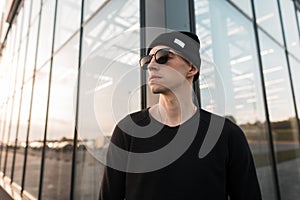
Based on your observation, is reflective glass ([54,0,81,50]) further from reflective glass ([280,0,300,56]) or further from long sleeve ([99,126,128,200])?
reflective glass ([280,0,300,56])

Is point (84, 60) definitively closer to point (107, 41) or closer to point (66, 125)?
point (107, 41)

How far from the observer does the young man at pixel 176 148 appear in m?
1.00

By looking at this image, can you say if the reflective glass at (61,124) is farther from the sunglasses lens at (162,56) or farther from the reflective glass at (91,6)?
the sunglasses lens at (162,56)

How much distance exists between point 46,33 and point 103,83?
12.8 ft

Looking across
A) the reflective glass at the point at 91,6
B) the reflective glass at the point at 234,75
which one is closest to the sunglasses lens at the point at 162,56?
the reflective glass at the point at 234,75

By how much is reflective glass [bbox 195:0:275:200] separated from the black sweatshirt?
793 millimetres

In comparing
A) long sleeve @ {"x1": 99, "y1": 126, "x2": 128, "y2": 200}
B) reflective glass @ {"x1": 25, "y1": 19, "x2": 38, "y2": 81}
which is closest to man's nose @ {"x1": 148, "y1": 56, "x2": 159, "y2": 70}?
long sleeve @ {"x1": 99, "y1": 126, "x2": 128, "y2": 200}

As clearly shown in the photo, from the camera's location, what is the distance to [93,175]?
2408 mm

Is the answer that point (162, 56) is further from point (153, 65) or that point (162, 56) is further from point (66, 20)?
point (66, 20)

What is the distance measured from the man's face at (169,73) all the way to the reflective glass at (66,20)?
2775mm

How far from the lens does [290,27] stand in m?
4.90

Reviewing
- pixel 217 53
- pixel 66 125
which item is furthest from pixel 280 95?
pixel 66 125

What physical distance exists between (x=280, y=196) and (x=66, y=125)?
10.0 ft

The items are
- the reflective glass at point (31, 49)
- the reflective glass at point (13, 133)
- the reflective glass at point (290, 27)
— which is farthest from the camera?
the reflective glass at point (13, 133)
